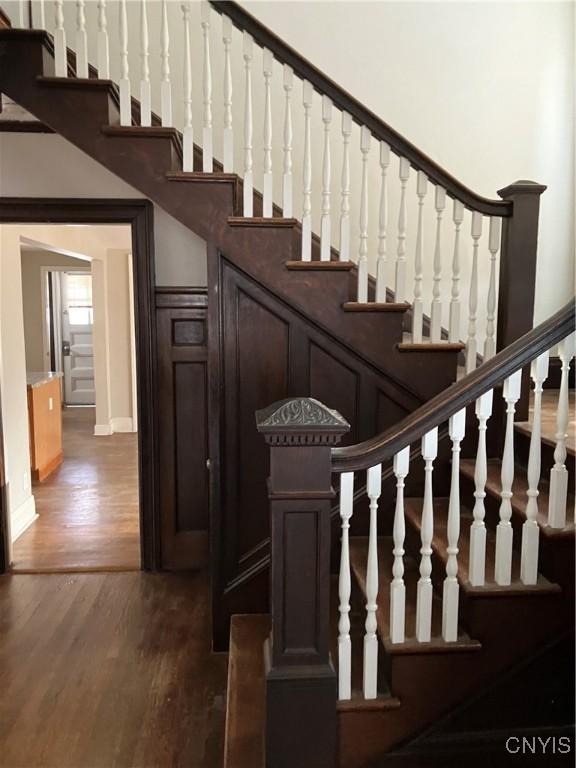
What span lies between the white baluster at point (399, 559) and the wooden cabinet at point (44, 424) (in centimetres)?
428

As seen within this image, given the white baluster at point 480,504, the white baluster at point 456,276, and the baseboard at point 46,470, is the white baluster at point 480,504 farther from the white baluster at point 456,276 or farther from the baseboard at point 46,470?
the baseboard at point 46,470

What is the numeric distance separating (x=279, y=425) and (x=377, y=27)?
3022 millimetres

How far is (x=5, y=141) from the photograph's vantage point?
125 inches

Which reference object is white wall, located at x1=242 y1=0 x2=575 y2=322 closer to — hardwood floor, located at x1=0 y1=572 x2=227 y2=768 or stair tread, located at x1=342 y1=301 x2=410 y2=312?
stair tread, located at x1=342 y1=301 x2=410 y2=312

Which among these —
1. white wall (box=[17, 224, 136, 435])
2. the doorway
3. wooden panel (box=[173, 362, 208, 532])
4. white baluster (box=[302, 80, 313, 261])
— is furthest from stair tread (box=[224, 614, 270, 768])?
the doorway

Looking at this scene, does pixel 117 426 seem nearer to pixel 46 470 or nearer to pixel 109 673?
pixel 46 470

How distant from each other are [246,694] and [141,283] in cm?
220

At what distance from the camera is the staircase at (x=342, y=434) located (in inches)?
70.8

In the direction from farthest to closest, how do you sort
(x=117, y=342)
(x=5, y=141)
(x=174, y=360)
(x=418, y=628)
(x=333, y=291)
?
(x=117, y=342) < (x=174, y=360) < (x=5, y=141) < (x=333, y=291) < (x=418, y=628)

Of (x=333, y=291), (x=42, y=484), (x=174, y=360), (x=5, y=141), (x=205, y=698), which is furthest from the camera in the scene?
(x=42, y=484)

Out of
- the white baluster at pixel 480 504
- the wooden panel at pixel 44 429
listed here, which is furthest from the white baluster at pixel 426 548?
the wooden panel at pixel 44 429

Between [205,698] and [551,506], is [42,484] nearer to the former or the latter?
[205,698]

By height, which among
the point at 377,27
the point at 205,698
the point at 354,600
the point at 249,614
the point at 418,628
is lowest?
the point at 205,698

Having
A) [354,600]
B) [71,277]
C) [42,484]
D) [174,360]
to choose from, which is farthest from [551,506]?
[71,277]
